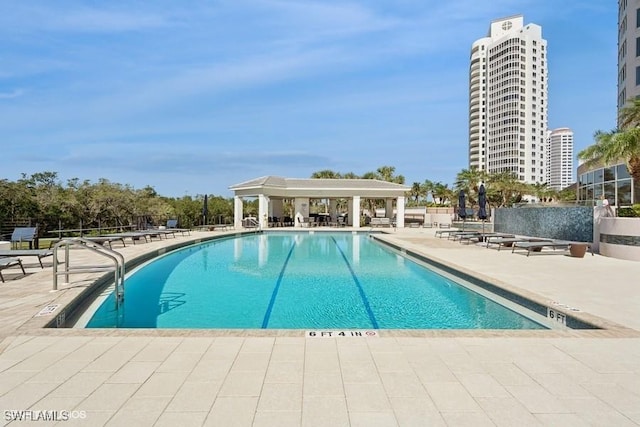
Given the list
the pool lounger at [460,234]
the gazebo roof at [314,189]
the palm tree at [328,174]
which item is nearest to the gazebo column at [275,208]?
the gazebo roof at [314,189]

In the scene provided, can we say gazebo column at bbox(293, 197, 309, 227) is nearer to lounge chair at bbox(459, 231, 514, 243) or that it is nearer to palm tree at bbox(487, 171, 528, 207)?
lounge chair at bbox(459, 231, 514, 243)

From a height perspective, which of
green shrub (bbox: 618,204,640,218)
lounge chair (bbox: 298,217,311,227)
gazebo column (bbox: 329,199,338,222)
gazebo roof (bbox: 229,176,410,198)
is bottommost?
lounge chair (bbox: 298,217,311,227)

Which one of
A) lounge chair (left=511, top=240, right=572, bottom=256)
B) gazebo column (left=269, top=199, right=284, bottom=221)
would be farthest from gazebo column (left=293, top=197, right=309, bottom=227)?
lounge chair (left=511, top=240, right=572, bottom=256)

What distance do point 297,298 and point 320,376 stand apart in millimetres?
4721

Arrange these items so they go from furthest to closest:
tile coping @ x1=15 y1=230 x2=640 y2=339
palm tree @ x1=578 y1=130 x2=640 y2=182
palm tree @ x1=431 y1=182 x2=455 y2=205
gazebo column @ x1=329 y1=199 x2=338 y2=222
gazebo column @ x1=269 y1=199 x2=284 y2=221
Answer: palm tree @ x1=431 y1=182 x2=455 y2=205, gazebo column @ x1=329 y1=199 x2=338 y2=222, gazebo column @ x1=269 y1=199 x2=284 y2=221, palm tree @ x1=578 y1=130 x2=640 y2=182, tile coping @ x1=15 y1=230 x2=640 y2=339

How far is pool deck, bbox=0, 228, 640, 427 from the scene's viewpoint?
8.46ft

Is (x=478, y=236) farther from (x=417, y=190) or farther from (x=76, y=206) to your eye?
(x=417, y=190)

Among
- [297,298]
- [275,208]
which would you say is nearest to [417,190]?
[275,208]

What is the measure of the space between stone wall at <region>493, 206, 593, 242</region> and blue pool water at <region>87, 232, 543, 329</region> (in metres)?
6.05

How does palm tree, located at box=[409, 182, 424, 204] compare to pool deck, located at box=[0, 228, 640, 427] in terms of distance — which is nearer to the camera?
pool deck, located at box=[0, 228, 640, 427]

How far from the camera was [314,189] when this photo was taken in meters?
29.2

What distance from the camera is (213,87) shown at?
23047 millimetres

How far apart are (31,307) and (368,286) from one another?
Answer: 619cm

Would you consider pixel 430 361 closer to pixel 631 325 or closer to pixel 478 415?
pixel 478 415
